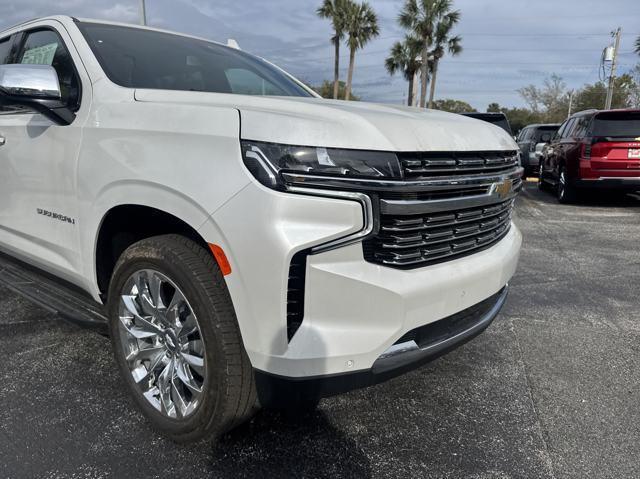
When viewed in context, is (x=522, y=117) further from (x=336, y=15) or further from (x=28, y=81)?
(x=28, y=81)

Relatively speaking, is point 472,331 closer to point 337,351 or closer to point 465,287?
point 465,287

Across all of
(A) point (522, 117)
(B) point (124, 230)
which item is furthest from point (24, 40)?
(A) point (522, 117)

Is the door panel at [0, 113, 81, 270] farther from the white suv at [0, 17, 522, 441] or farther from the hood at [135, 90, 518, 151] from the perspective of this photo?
the hood at [135, 90, 518, 151]

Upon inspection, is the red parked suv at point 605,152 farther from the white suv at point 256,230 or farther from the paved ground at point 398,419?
the white suv at point 256,230

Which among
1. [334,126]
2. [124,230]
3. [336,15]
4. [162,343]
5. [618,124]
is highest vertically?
[336,15]

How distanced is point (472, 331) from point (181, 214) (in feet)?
4.50

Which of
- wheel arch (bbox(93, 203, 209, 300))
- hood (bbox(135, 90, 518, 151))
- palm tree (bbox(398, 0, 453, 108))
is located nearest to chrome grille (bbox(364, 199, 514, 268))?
hood (bbox(135, 90, 518, 151))

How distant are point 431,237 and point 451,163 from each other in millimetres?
309

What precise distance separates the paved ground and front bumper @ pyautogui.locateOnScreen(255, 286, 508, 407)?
423 millimetres

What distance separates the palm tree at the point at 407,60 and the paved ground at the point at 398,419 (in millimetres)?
33851

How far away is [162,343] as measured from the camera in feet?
7.40

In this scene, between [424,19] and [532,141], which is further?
[424,19]

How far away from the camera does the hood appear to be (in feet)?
5.80

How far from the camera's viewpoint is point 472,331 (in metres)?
2.29
